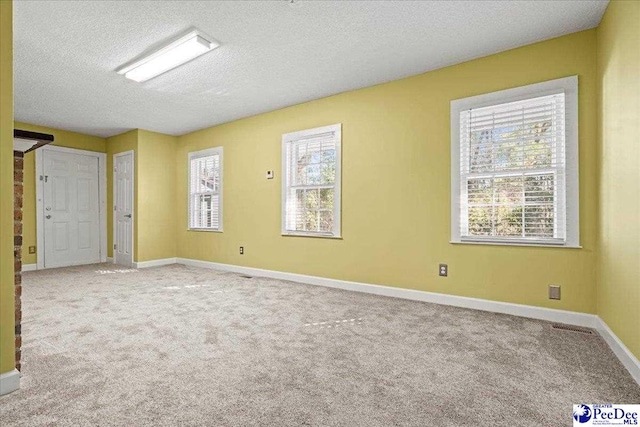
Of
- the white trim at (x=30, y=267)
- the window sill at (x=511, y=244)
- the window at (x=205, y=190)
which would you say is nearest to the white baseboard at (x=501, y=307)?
the window sill at (x=511, y=244)

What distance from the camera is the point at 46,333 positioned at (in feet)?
8.66

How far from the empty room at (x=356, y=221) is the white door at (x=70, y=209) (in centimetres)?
117

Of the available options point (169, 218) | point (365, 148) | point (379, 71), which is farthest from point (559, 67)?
point (169, 218)

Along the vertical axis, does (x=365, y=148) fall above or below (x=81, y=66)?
below

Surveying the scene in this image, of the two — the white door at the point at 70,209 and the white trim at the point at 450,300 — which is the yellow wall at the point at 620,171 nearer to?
the white trim at the point at 450,300

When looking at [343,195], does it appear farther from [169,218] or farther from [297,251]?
[169,218]

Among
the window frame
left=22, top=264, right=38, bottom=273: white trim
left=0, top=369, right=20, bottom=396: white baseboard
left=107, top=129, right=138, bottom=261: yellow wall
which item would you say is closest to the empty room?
left=0, top=369, right=20, bottom=396: white baseboard

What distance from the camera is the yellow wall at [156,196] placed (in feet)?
20.0

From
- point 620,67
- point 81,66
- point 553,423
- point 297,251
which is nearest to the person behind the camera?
point 553,423

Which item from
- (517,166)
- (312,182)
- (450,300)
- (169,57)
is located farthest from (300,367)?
(169,57)

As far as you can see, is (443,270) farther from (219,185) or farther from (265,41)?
(219,185)

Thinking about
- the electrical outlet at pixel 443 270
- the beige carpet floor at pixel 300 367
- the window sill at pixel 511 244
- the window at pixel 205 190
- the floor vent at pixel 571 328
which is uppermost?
the window at pixel 205 190

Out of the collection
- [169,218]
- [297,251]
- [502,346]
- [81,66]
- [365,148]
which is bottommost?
[502,346]

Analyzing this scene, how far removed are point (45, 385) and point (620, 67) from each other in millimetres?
4137
